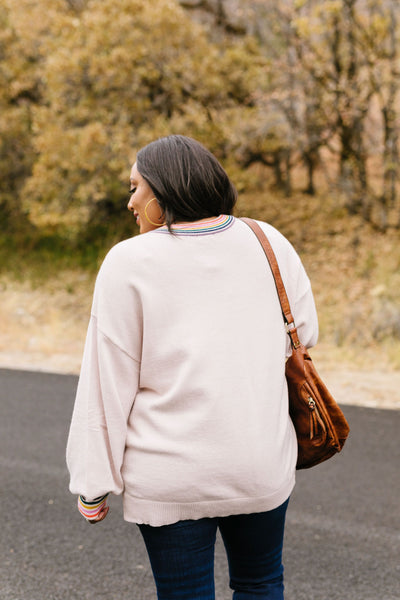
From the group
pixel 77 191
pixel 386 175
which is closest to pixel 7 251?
pixel 77 191

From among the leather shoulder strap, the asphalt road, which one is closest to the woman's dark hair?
the leather shoulder strap

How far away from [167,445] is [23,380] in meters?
Result: 6.18

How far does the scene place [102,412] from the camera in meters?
1.60

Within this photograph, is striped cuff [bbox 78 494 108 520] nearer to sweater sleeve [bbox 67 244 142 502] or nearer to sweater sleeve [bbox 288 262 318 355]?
sweater sleeve [bbox 67 244 142 502]

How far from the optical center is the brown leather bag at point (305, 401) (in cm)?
170

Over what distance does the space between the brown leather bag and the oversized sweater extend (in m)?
0.10

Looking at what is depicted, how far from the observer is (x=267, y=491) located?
158cm

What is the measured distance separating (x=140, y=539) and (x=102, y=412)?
2.09 m

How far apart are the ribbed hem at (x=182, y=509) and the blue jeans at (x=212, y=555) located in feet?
0.11

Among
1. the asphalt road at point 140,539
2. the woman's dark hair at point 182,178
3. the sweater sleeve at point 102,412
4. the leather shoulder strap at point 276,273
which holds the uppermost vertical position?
the woman's dark hair at point 182,178

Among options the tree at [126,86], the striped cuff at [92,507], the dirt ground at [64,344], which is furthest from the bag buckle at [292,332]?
the tree at [126,86]

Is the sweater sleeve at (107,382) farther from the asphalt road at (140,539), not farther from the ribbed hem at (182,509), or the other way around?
the asphalt road at (140,539)

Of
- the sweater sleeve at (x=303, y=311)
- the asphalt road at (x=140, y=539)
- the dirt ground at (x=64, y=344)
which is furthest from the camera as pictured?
the dirt ground at (x=64, y=344)

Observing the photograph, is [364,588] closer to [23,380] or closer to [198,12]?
[23,380]
